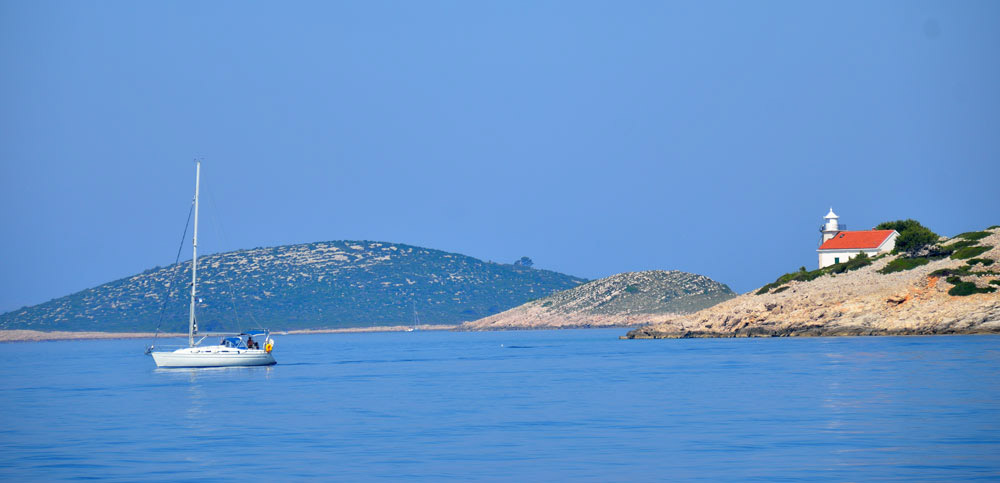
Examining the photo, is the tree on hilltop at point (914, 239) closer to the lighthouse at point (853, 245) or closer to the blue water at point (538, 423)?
the lighthouse at point (853, 245)

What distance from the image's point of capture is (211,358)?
6838 centimetres

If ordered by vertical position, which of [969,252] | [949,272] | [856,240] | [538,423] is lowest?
[538,423]

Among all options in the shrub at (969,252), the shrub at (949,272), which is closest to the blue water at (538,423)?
the shrub at (949,272)

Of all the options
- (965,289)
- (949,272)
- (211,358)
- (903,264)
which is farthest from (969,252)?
(211,358)

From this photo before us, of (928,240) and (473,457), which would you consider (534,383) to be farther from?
(928,240)

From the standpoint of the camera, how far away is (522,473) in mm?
23859

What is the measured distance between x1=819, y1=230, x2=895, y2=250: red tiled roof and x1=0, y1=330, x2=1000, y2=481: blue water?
56353 millimetres

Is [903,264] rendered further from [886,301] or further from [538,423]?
[538,423]

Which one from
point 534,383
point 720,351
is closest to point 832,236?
point 720,351

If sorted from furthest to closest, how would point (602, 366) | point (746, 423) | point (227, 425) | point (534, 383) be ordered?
point (602, 366) < point (534, 383) < point (227, 425) < point (746, 423)

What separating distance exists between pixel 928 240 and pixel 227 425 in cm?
8551

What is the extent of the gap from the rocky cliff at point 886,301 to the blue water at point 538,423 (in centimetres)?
2293

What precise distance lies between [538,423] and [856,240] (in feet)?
308

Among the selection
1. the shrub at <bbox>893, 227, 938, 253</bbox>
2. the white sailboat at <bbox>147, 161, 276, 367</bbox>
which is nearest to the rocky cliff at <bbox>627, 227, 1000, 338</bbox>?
the shrub at <bbox>893, 227, 938, 253</bbox>
